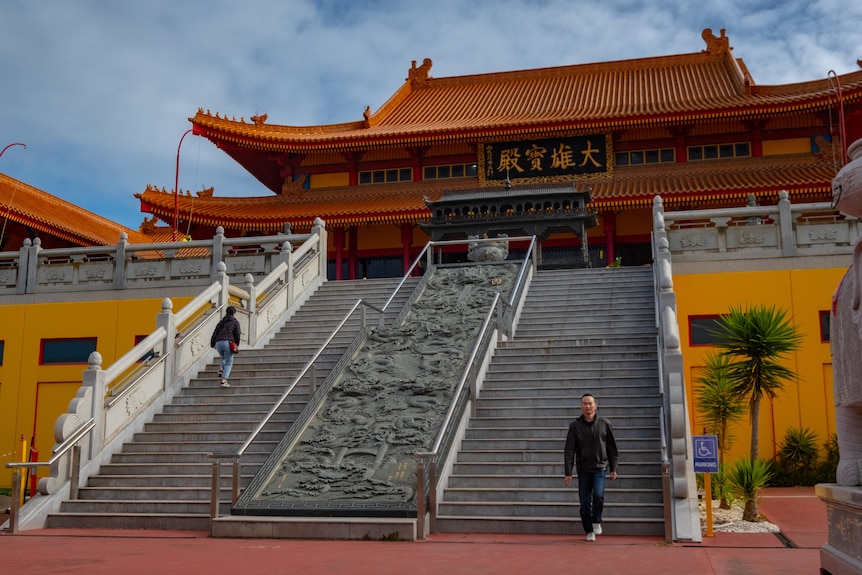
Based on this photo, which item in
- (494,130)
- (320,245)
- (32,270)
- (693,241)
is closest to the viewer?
(693,241)

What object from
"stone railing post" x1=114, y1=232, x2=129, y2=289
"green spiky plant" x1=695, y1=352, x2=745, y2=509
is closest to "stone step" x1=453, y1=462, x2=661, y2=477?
"green spiky plant" x1=695, y1=352, x2=745, y2=509

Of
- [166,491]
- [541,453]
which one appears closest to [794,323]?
[541,453]

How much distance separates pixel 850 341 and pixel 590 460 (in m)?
3.62

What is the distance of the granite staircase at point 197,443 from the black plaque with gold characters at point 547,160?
34.8 feet

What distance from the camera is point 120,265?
17.9 meters

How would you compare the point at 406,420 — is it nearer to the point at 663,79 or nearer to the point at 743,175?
the point at 743,175

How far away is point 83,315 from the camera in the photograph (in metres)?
17.7

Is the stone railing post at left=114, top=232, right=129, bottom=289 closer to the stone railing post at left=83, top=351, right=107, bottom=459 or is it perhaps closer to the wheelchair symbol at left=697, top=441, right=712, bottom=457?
the stone railing post at left=83, top=351, right=107, bottom=459

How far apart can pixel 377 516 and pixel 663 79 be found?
75.1 feet

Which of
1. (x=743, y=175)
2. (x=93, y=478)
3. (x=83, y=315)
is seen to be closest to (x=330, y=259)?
(x=83, y=315)

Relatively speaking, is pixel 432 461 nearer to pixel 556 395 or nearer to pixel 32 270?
pixel 556 395

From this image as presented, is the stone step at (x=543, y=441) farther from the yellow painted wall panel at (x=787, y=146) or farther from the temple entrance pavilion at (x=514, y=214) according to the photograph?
the yellow painted wall panel at (x=787, y=146)

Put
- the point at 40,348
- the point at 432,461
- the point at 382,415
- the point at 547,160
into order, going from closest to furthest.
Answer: the point at 432,461 < the point at 382,415 < the point at 40,348 < the point at 547,160

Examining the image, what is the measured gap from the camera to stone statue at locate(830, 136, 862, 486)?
473 cm
